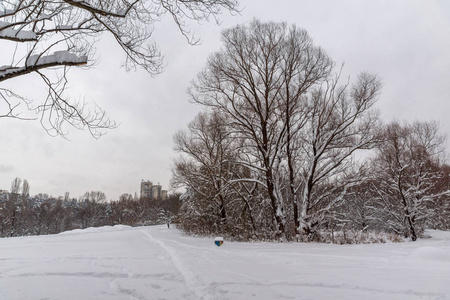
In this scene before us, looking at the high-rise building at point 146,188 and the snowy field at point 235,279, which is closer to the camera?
the snowy field at point 235,279

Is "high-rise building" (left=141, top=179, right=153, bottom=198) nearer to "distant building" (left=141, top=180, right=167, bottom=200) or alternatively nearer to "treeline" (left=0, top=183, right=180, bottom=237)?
"distant building" (left=141, top=180, right=167, bottom=200)

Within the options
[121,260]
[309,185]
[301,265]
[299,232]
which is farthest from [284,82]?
[121,260]

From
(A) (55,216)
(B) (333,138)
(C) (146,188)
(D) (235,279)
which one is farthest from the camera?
(C) (146,188)

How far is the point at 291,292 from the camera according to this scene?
4.07m

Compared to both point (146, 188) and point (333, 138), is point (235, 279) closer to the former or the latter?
point (333, 138)

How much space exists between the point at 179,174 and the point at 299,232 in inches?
472

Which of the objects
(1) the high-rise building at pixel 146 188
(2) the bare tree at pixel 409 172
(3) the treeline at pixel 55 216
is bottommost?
(3) the treeline at pixel 55 216

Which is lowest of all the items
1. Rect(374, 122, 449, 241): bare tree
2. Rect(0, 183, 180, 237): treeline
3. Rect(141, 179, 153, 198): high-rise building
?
Rect(0, 183, 180, 237): treeline

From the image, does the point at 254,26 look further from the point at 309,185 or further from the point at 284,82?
the point at 309,185

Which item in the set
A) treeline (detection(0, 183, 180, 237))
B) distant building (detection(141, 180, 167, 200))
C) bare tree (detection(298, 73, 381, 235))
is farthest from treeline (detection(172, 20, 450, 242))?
distant building (detection(141, 180, 167, 200))

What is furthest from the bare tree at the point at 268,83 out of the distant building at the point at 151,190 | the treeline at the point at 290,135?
the distant building at the point at 151,190

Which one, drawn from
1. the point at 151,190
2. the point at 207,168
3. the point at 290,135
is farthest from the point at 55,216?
the point at 151,190

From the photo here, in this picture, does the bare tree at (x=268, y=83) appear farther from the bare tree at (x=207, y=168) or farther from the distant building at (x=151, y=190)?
the distant building at (x=151, y=190)

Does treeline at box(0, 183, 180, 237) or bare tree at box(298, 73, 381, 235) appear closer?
bare tree at box(298, 73, 381, 235)
